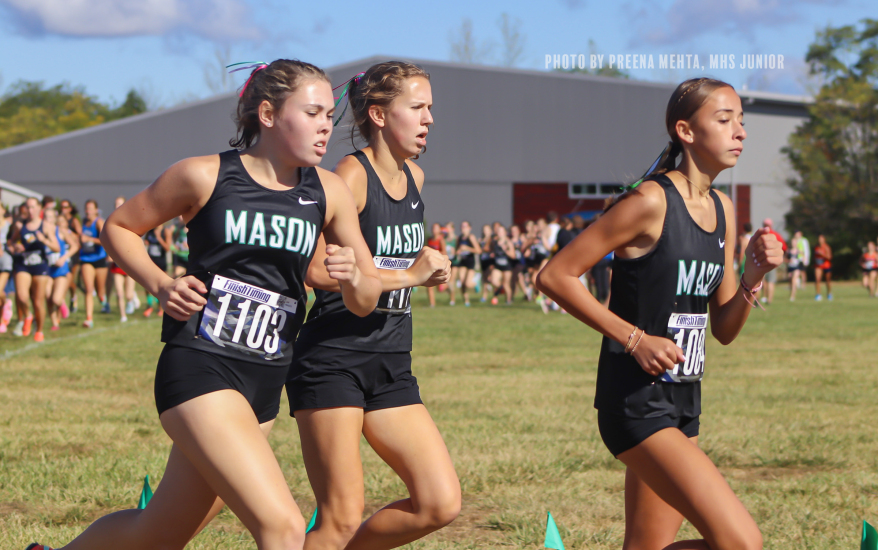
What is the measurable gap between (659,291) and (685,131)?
0.62 m

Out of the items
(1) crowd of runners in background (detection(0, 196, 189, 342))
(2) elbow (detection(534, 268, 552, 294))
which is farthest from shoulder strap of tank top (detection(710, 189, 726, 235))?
(1) crowd of runners in background (detection(0, 196, 189, 342))

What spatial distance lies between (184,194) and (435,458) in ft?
4.51

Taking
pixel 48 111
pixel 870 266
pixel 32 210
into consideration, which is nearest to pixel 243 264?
pixel 32 210

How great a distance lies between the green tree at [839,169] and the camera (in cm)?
4106

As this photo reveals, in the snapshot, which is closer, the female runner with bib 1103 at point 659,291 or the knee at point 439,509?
the female runner with bib 1103 at point 659,291

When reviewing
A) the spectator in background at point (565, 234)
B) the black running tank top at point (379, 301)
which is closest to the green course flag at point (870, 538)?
the black running tank top at point (379, 301)

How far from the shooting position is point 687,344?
10.6 feet

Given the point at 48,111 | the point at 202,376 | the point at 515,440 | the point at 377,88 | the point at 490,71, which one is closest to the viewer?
the point at 202,376

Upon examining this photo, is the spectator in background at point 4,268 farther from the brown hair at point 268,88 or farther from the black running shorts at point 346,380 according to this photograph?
the brown hair at point 268,88

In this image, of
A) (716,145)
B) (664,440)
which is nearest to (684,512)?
(664,440)

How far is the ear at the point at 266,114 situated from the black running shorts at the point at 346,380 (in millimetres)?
939

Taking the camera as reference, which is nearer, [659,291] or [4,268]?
[659,291]

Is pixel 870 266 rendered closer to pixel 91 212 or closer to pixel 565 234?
pixel 565 234

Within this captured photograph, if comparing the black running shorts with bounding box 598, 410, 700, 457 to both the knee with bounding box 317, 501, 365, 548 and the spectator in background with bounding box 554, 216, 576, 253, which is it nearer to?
the knee with bounding box 317, 501, 365, 548
